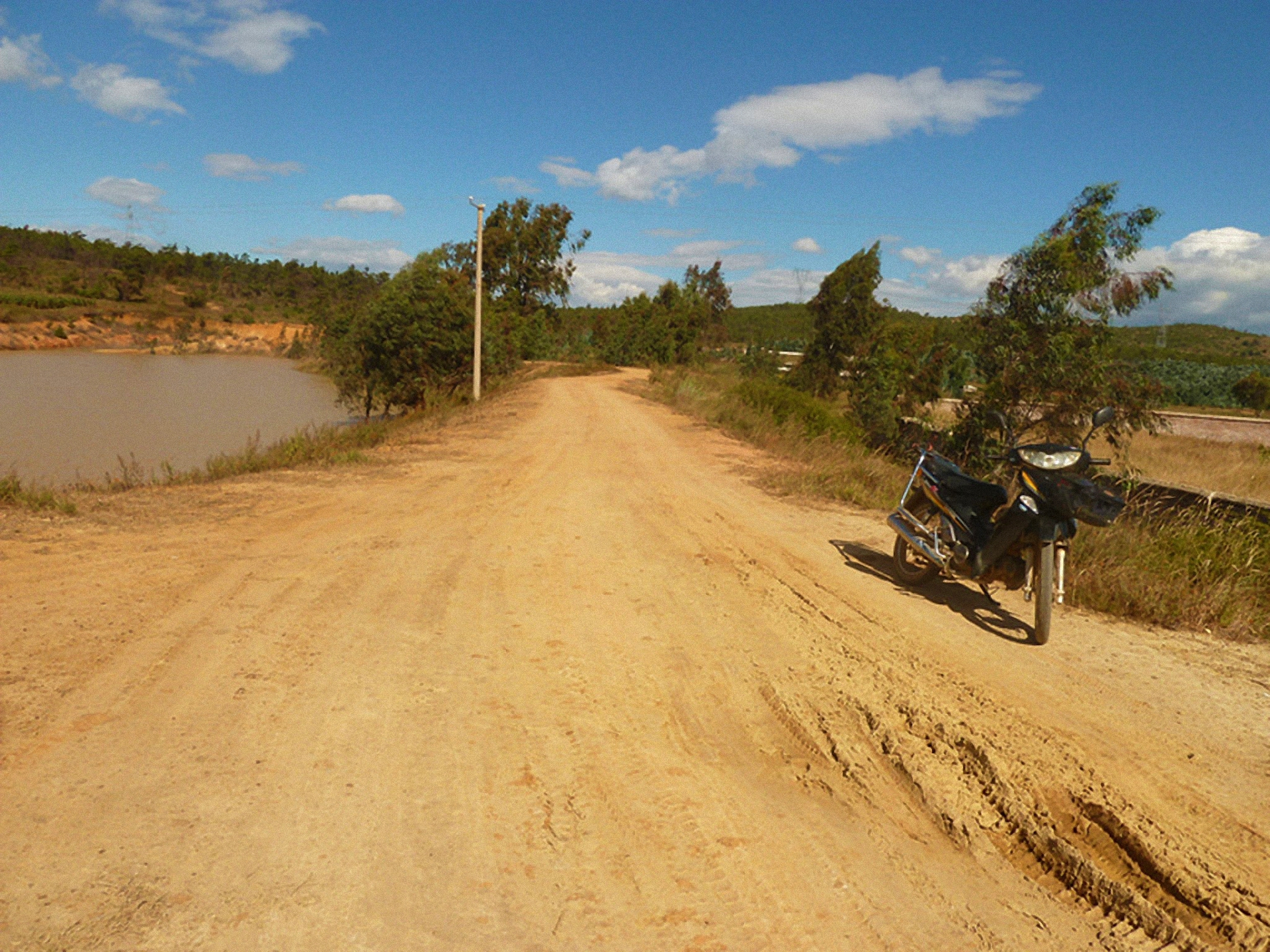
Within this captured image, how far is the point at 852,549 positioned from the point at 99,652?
5727 mm

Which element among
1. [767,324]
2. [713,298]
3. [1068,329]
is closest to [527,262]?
[713,298]

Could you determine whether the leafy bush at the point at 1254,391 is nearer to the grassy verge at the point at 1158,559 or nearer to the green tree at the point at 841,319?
the green tree at the point at 841,319

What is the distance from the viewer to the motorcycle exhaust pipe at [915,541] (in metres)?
5.70

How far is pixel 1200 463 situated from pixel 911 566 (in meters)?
18.5

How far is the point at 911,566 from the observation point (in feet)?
20.6

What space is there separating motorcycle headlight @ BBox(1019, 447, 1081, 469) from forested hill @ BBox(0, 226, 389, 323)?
66921 millimetres

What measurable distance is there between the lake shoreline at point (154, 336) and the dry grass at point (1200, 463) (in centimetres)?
6775

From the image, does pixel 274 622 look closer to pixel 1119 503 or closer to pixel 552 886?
pixel 552 886

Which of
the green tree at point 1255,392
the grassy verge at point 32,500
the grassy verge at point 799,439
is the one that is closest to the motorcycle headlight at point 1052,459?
the grassy verge at point 799,439

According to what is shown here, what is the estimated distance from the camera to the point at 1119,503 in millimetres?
4781

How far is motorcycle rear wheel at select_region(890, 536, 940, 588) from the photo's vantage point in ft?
19.7

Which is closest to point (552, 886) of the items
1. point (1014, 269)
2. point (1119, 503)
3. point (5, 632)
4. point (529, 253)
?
point (5, 632)

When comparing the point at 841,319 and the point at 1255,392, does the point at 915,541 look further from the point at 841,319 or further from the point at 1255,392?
the point at 1255,392

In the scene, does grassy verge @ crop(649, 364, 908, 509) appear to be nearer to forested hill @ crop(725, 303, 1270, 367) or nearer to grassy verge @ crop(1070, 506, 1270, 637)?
grassy verge @ crop(1070, 506, 1270, 637)
